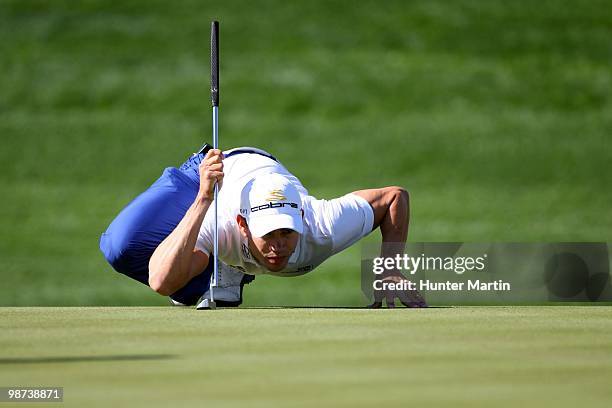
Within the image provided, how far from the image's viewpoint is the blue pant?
5.95 meters

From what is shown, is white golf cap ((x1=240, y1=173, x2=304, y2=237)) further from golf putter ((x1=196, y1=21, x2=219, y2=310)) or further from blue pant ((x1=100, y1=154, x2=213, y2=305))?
blue pant ((x1=100, y1=154, x2=213, y2=305))

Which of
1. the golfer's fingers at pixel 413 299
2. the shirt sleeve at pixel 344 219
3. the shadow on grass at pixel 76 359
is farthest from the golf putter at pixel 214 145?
the shadow on grass at pixel 76 359

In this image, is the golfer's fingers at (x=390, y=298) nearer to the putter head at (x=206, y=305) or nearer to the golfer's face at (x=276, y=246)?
the golfer's face at (x=276, y=246)

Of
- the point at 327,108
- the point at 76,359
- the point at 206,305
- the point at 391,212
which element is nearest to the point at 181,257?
the point at 206,305

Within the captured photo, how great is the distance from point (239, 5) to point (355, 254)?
8.48 metres

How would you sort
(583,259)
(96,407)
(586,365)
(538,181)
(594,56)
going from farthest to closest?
1. (594,56)
2. (538,181)
3. (583,259)
4. (586,365)
5. (96,407)

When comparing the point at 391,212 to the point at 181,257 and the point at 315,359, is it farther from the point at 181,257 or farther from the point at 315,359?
the point at 315,359

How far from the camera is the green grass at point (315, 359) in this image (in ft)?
8.20

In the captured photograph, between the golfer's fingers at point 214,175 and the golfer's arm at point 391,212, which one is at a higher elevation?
the golfer's fingers at point 214,175

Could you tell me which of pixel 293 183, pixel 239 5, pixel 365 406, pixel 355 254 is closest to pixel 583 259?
pixel 293 183

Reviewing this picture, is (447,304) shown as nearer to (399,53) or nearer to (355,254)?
(355,254)

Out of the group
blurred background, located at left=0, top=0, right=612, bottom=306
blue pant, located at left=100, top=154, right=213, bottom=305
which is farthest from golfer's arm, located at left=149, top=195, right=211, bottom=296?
blurred background, located at left=0, top=0, right=612, bottom=306

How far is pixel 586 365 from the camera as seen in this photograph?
299cm

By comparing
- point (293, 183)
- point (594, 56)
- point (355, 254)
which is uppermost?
point (594, 56)
